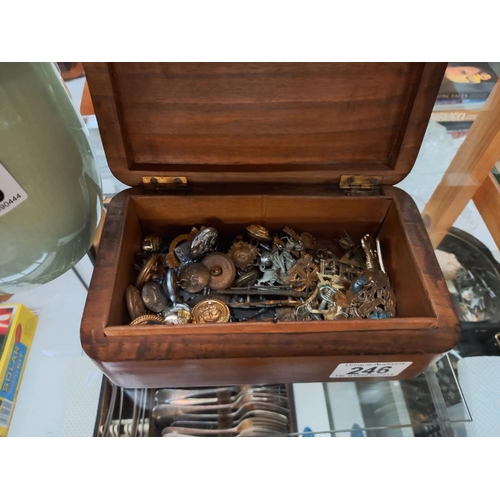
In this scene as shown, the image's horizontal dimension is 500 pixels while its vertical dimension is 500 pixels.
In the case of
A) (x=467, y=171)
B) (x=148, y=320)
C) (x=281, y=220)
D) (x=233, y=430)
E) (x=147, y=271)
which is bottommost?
(x=233, y=430)

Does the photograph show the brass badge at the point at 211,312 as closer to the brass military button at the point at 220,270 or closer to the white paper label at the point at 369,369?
the brass military button at the point at 220,270

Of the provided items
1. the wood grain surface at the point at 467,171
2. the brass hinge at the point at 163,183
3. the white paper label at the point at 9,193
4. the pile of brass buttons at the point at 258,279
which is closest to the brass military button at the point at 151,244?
the pile of brass buttons at the point at 258,279

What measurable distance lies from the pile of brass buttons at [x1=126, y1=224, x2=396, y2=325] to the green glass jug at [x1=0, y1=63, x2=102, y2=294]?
0.52 feet

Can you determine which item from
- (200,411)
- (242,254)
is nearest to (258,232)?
(242,254)

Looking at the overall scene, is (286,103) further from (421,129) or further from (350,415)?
(350,415)

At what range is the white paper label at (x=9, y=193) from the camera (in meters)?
0.65

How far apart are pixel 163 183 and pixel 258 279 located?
0.29 metres

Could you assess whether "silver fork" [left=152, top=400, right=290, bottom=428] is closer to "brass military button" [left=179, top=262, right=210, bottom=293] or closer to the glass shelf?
the glass shelf

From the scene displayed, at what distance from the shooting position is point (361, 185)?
2.99 feet

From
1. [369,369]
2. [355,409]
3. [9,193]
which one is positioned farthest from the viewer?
[355,409]

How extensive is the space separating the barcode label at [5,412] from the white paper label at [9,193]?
1.66 ft

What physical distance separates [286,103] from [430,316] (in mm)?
448

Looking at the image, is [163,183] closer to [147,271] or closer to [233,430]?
[147,271]
